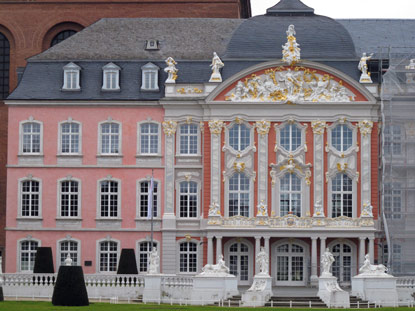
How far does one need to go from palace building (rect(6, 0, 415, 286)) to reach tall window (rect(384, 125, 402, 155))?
0.90 m

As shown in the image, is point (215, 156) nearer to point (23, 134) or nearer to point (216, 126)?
point (216, 126)

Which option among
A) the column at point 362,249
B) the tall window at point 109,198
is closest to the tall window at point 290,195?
the column at point 362,249

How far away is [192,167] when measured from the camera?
6762 centimetres

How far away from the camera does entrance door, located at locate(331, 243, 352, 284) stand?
66.5 m

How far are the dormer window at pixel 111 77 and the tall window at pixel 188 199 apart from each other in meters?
6.32

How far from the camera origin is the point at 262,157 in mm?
66938

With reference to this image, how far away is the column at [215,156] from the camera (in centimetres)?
6688

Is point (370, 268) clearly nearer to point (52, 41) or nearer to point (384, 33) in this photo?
point (384, 33)

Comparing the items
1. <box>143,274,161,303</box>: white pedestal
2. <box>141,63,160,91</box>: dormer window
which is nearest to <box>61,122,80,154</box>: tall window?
<box>141,63,160,91</box>: dormer window

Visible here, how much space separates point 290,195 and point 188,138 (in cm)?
611

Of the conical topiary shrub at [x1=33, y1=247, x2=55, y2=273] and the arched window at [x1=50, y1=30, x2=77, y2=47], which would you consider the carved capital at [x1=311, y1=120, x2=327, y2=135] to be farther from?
the arched window at [x1=50, y1=30, x2=77, y2=47]

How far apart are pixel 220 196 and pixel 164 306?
15.2 meters

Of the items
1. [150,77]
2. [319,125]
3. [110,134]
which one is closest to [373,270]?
[319,125]

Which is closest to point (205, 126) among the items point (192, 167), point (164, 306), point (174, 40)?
point (192, 167)
